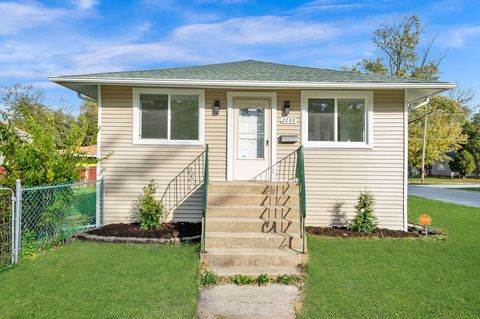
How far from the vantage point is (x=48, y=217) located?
5.29 m

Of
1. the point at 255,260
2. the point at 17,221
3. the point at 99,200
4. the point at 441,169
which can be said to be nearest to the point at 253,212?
the point at 255,260

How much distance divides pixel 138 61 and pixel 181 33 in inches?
516

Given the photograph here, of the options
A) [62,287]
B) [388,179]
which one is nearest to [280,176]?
[388,179]

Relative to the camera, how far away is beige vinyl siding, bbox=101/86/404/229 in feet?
22.1

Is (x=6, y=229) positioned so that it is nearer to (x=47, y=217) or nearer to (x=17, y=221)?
(x=17, y=221)

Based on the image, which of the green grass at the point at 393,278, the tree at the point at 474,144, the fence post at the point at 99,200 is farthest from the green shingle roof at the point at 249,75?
the tree at the point at 474,144

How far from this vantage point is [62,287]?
→ 12.1 ft

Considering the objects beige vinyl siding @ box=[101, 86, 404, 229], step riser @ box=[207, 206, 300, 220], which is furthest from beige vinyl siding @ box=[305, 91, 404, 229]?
step riser @ box=[207, 206, 300, 220]

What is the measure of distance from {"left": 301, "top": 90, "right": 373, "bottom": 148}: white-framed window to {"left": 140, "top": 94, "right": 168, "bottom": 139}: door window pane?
9.47ft

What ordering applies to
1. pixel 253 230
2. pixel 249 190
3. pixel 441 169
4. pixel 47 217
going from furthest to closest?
pixel 441 169, pixel 249 190, pixel 47 217, pixel 253 230

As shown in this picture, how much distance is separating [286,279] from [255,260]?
0.55m

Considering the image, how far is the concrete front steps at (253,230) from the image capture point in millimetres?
4367

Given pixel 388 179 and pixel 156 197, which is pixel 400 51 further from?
pixel 156 197

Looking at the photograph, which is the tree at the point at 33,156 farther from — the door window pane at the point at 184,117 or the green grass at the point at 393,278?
the green grass at the point at 393,278
